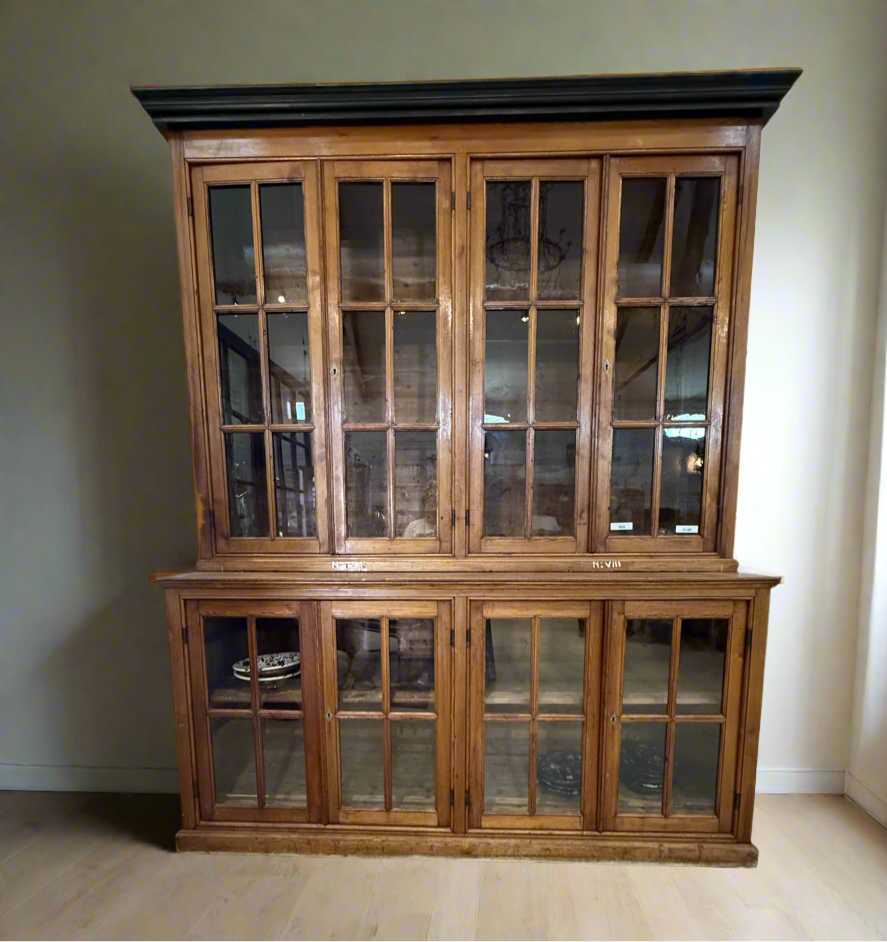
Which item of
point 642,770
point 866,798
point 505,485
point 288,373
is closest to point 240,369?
point 288,373

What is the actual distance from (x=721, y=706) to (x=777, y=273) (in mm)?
1562

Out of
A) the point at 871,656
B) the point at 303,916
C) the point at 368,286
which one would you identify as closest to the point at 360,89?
the point at 368,286

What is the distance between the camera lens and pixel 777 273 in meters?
1.62

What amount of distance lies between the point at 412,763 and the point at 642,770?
0.77 meters

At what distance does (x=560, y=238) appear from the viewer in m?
1.32

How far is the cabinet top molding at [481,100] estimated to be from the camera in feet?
3.87

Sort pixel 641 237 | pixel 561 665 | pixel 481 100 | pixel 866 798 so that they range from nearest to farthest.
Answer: pixel 481 100
pixel 641 237
pixel 561 665
pixel 866 798

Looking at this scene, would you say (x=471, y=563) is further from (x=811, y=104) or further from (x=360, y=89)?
(x=811, y=104)

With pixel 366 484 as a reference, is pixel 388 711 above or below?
below

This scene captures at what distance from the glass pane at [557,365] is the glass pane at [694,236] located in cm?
33

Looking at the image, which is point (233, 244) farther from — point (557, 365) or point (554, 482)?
point (554, 482)

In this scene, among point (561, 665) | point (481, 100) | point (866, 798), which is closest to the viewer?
point (481, 100)

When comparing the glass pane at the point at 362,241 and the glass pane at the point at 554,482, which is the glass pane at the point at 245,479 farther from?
the glass pane at the point at 554,482

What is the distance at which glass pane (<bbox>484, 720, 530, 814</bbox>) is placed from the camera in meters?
1.44
